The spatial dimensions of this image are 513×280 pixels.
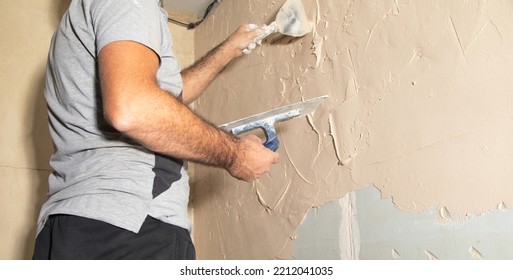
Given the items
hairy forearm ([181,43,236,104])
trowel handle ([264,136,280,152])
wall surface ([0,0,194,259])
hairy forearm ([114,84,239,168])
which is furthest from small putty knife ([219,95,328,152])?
wall surface ([0,0,194,259])

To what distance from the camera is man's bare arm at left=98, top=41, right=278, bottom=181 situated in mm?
916

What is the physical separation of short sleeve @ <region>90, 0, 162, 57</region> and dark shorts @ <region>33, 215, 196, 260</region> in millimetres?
328

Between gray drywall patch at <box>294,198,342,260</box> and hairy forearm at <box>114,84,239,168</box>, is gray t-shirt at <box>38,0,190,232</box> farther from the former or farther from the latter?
gray drywall patch at <box>294,198,342,260</box>

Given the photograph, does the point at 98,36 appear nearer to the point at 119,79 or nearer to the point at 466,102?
the point at 119,79

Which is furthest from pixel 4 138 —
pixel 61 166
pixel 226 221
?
pixel 61 166

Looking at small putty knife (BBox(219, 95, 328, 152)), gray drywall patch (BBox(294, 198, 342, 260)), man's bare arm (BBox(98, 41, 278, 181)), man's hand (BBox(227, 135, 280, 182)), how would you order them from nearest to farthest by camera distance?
man's bare arm (BBox(98, 41, 278, 181)), man's hand (BBox(227, 135, 280, 182)), small putty knife (BBox(219, 95, 328, 152)), gray drywall patch (BBox(294, 198, 342, 260))

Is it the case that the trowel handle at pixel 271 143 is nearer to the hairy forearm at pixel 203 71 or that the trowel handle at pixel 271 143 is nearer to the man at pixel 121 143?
the man at pixel 121 143

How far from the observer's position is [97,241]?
961 millimetres

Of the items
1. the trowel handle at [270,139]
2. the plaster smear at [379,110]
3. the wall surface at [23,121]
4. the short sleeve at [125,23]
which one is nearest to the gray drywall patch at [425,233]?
the plaster smear at [379,110]

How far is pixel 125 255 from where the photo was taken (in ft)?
3.19

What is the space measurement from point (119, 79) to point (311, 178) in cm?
71

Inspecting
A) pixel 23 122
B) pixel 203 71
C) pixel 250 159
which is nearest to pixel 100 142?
pixel 250 159

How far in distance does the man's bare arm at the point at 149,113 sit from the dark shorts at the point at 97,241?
164 millimetres

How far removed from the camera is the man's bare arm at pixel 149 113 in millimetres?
916
